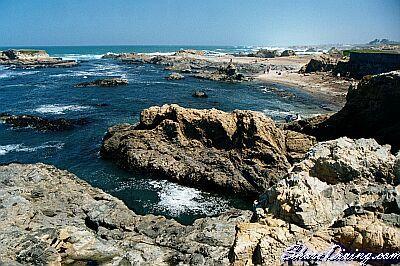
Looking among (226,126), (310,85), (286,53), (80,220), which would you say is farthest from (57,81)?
(286,53)

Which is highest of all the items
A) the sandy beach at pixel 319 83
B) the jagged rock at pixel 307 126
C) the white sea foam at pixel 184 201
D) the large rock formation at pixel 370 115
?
the large rock formation at pixel 370 115

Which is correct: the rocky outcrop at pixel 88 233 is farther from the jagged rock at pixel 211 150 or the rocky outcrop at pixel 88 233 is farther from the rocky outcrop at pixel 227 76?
the rocky outcrop at pixel 227 76

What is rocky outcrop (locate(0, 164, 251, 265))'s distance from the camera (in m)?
13.3

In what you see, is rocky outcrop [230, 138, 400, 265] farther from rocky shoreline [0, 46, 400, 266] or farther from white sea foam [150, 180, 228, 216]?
white sea foam [150, 180, 228, 216]

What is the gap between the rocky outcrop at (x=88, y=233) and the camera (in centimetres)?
1329

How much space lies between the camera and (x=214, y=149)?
92.9 feet

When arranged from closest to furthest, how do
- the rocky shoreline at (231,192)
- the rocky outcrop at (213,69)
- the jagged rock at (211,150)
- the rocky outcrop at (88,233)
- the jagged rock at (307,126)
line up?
1. the rocky shoreline at (231,192)
2. the rocky outcrop at (88,233)
3. the jagged rock at (211,150)
4. the jagged rock at (307,126)
5. the rocky outcrop at (213,69)

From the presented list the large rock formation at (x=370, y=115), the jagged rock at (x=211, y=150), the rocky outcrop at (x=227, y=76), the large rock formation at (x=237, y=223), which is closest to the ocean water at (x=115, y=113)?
the jagged rock at (x=211, y=150)

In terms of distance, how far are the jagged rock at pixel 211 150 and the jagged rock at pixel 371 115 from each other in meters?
6.59

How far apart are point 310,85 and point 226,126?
55395 millimetres

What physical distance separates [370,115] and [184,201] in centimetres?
1750

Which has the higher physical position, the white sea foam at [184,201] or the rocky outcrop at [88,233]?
the rocky outcrop at [88,233]

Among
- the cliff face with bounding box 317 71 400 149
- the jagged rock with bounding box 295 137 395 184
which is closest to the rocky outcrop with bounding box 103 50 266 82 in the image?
the cliff face with bounding box 317 71 400 149

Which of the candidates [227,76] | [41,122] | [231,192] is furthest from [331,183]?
[227,76]
